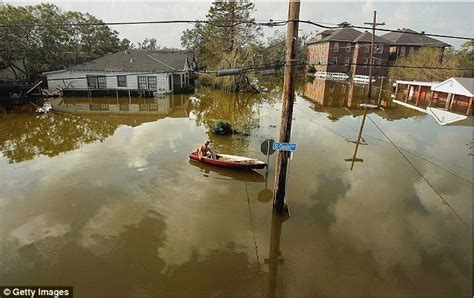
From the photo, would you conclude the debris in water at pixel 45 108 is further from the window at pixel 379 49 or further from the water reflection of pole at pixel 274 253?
the window at pixel 379 49

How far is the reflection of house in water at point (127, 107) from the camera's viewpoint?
76.7 ft

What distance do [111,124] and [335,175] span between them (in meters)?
16.1

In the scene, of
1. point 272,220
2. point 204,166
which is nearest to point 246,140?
point 204,166

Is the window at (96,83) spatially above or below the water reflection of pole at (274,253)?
above

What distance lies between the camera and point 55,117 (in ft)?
75.4

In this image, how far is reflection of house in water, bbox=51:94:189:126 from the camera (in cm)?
2339

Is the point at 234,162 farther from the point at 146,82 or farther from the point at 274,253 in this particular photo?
the point at 146,82

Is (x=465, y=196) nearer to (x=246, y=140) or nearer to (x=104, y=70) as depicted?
(x=246, y=140)

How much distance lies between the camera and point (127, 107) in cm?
2734

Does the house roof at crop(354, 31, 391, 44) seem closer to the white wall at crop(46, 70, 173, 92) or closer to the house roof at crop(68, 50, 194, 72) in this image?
the house roof at crop(68, 50, 194, 72)

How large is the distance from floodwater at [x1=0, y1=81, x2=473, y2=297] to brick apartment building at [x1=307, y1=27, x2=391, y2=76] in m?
47.5

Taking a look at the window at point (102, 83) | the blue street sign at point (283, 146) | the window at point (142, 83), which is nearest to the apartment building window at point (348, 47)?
the window at point (142, 83)

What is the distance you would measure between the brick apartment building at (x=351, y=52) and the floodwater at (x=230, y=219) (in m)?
47.5

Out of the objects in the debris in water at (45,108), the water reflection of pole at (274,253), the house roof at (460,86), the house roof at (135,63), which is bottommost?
the water reflection of pole at (274,253)
